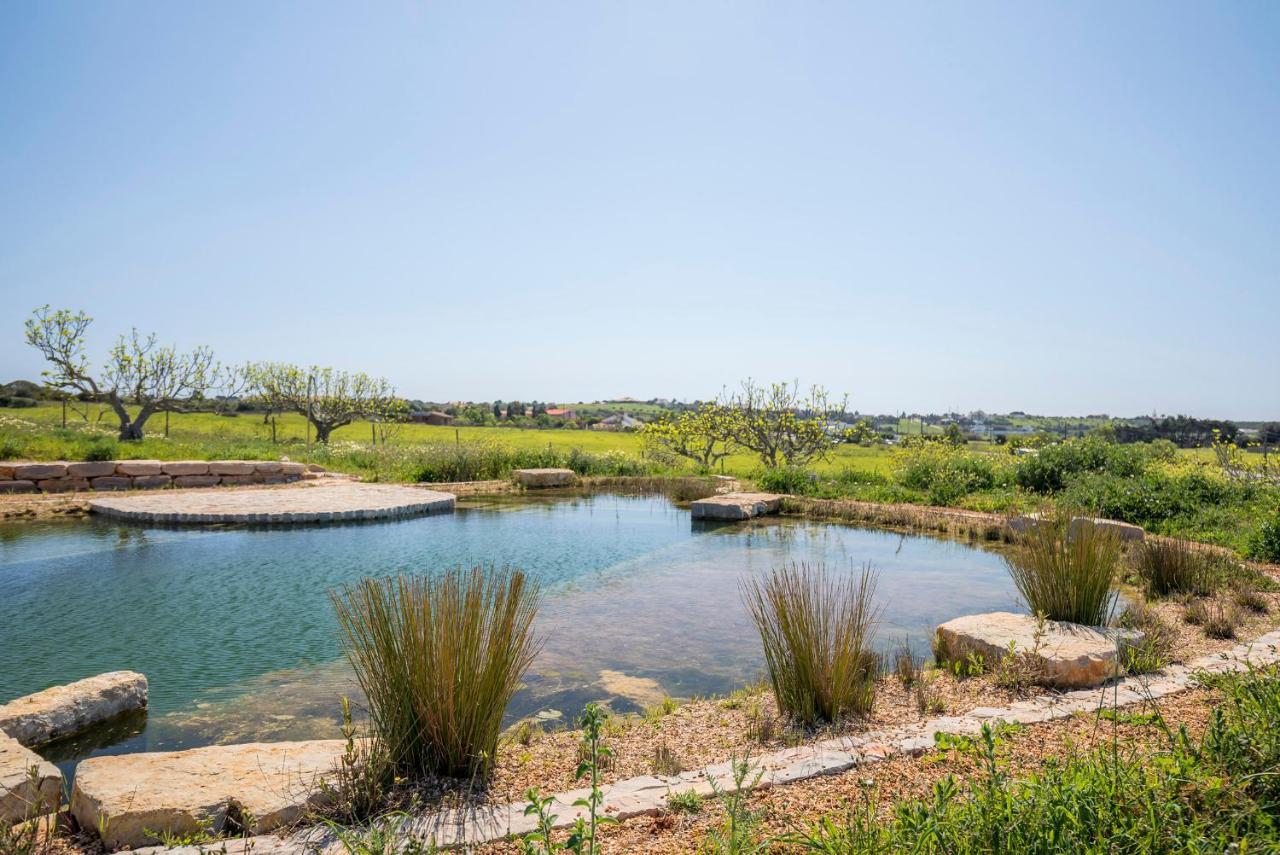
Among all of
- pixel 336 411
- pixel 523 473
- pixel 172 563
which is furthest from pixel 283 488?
pixel 336 411

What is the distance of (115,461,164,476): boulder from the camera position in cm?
1263

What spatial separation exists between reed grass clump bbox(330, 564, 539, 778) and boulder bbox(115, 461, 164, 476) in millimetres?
12303

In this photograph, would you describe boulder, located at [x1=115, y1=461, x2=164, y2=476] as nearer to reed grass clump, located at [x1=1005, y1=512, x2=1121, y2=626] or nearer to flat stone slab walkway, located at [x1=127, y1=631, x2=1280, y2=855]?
flat stone slab walkway, located at [x1=127, y1=631, x2=1280, y2=855]

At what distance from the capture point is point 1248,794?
226 centimetres

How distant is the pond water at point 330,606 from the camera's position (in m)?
4.51

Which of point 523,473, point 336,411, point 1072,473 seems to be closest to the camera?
point 1072,473

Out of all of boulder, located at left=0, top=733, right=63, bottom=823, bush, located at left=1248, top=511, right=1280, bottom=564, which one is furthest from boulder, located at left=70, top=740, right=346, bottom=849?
bush, located at left=1248, top=511, right=1280, bottom=564

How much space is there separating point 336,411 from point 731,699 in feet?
91.1

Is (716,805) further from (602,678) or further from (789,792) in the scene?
(602,678)

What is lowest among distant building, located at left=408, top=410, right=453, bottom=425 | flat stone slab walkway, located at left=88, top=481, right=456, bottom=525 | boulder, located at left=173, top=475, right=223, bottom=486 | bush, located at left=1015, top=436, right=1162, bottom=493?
flat stone slab walkway, located at left=88, top=481, right=456, bottom=525

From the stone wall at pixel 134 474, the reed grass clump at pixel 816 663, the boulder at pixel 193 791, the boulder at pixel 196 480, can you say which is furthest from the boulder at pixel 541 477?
the boulder at pixel 193 791

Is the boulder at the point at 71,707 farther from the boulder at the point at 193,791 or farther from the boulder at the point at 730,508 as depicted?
the boulder at the point at 730,508

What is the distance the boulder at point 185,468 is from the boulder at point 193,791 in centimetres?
1204

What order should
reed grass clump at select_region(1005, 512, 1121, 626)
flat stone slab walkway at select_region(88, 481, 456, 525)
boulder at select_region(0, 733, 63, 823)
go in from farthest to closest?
flat stone slab walkway at select_region(88, 481, 456, 525) < reed grass clump at select_region(1005, 512, 1121, 626) < boulder at select_region(0, 733, 63, 823)
